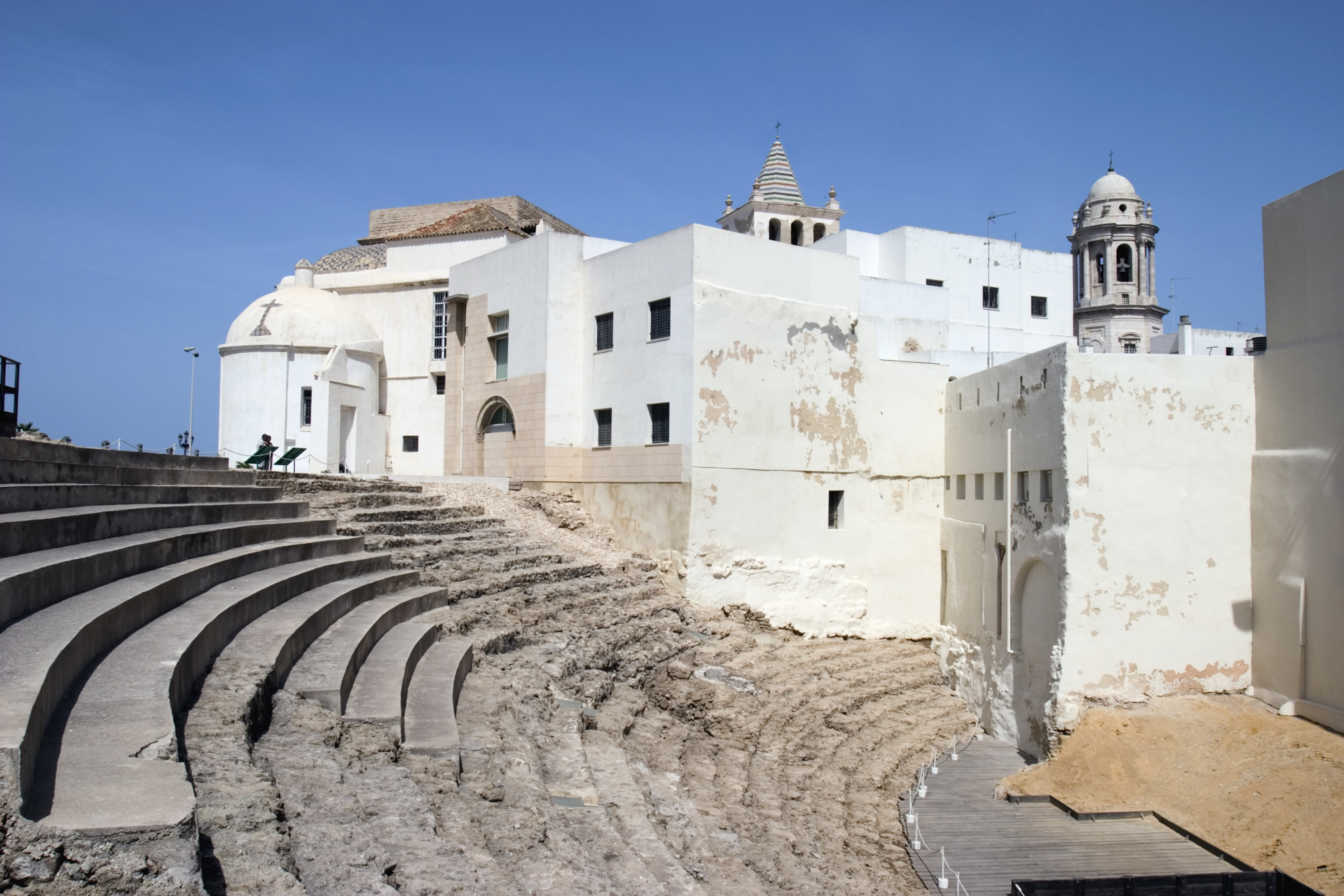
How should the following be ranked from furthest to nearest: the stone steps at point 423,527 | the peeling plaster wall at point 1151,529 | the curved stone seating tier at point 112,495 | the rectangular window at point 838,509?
the rectangular window at point 838,509
the stone steps at point 423,527
the peeling plaster wall at point 1151,529
the curved stone seating tier at point 112,495

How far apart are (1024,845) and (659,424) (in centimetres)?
908

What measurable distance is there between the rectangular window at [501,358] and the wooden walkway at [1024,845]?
11679mm

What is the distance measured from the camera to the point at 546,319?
19.0 m

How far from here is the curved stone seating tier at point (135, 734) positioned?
157 inches

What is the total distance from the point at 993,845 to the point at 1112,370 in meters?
6.96

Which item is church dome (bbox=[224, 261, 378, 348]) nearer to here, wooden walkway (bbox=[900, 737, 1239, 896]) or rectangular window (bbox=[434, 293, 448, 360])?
rectangular window (bbox=[434, 293, 448, 360])

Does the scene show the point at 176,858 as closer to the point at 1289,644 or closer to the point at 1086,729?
the point at 1086,729

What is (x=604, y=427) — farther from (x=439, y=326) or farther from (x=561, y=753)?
(x=561, y=753)

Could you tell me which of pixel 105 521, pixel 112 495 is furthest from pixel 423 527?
pixel 105 521

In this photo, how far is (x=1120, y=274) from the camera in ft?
114

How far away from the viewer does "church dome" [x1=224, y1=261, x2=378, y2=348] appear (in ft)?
74.3

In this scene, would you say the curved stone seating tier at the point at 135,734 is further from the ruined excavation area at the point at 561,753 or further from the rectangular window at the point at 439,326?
the rectangular window at the point at 439,326

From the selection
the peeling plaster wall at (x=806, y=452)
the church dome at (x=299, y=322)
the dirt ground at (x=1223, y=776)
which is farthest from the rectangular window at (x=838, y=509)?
the church dome at (x=299, y=322)

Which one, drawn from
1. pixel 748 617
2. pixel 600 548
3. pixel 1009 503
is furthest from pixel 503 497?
pixel 1009 503
